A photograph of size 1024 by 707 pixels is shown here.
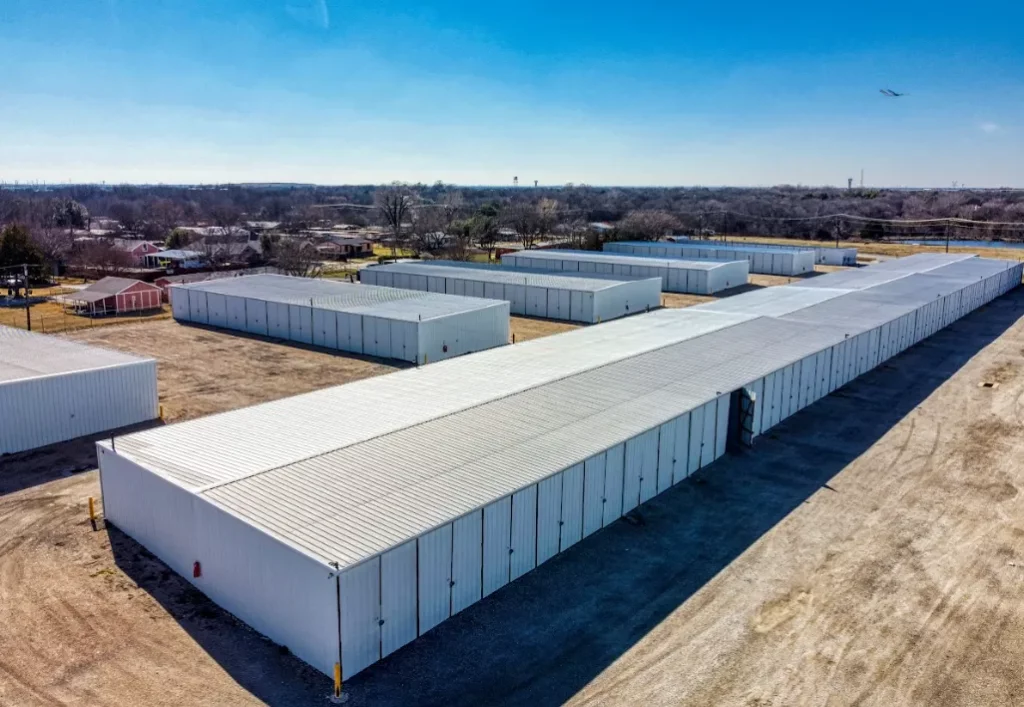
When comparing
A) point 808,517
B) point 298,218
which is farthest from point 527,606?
point 298,218

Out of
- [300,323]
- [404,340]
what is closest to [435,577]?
[404,340]

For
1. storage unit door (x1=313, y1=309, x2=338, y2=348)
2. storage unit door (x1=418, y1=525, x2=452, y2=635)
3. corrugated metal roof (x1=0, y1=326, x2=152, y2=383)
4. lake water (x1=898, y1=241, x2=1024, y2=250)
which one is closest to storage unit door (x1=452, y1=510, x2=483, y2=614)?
storage unit door (x1=418, y1=525, x2=452, y2=635)

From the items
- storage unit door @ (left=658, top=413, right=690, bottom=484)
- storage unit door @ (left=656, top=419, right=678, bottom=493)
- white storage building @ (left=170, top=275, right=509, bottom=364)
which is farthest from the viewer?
white storage building @ (left=170, top=275, right=509, bottom=364)

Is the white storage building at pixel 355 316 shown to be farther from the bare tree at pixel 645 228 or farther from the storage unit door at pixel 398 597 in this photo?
the bare tree at pixel 645 228

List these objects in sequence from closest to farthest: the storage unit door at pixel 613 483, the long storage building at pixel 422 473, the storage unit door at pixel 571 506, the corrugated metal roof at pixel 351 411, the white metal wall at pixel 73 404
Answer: the long storage building at pixel 422 473
the storage unit door at pixel 571 506
the corrugated metal roof at pixel 351 411
the storage unit door at pixel 613 483
the white metal wall at pixel 73 404

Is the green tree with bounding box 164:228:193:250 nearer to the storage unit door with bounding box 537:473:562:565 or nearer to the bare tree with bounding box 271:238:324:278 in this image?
the bare tree with bounding box 271:238:324:278

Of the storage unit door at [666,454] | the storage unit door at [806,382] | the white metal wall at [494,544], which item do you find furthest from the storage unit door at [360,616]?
the storage unit door at [806,382]

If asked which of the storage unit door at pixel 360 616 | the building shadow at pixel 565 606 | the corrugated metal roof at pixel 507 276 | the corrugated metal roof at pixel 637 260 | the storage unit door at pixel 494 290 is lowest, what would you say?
the building shadow at pixel 565 606
